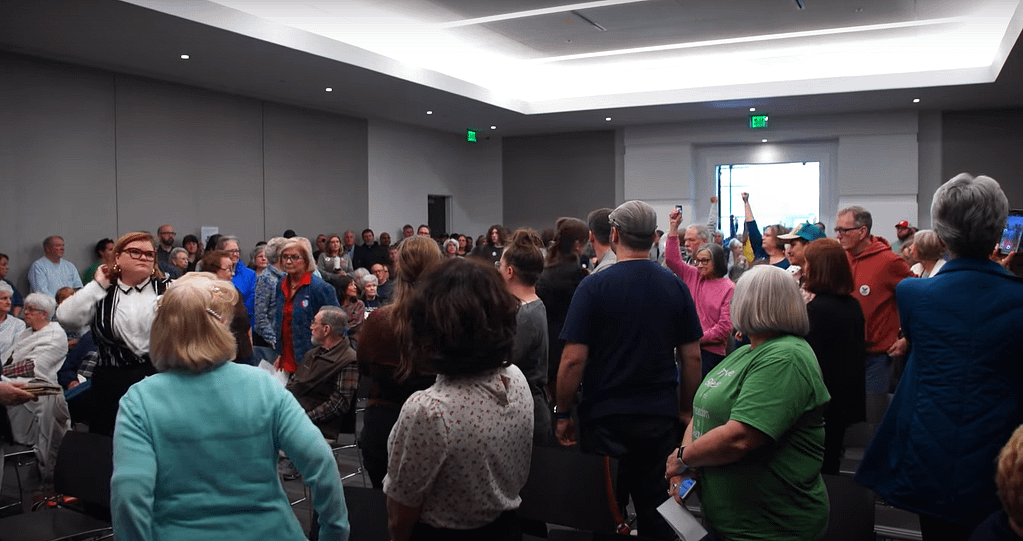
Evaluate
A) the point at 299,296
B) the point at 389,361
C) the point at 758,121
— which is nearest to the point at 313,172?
the point at 758,121

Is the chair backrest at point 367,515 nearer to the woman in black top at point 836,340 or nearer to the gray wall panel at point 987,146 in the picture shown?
the woman in black top at point 836,340

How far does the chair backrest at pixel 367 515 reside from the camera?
251cm

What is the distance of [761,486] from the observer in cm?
202

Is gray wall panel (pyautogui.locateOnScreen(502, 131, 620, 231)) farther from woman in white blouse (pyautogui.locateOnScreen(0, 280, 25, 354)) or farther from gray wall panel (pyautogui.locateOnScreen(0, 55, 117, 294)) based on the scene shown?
woman in white blouse (pyautogui.locateOnScreen(0, 280, 25, 354))

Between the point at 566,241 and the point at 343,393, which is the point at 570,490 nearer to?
the point at 343,393

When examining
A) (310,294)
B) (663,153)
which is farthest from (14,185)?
(663,153)

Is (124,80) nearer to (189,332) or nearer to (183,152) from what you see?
(183,152)

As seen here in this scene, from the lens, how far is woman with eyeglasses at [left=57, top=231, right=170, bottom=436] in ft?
10.8

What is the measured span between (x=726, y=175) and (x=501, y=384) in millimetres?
14600

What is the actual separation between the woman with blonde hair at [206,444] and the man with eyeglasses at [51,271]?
836 cm

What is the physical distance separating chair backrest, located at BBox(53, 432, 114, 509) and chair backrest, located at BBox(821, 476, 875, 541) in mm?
2641

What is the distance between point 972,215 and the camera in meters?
1.99

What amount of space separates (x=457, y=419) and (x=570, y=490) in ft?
3.85

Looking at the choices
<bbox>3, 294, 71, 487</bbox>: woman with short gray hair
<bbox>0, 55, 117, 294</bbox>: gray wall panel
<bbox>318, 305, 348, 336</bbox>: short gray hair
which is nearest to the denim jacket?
<bbox>318, 305, 348, 336</bbox>: short gray hair
